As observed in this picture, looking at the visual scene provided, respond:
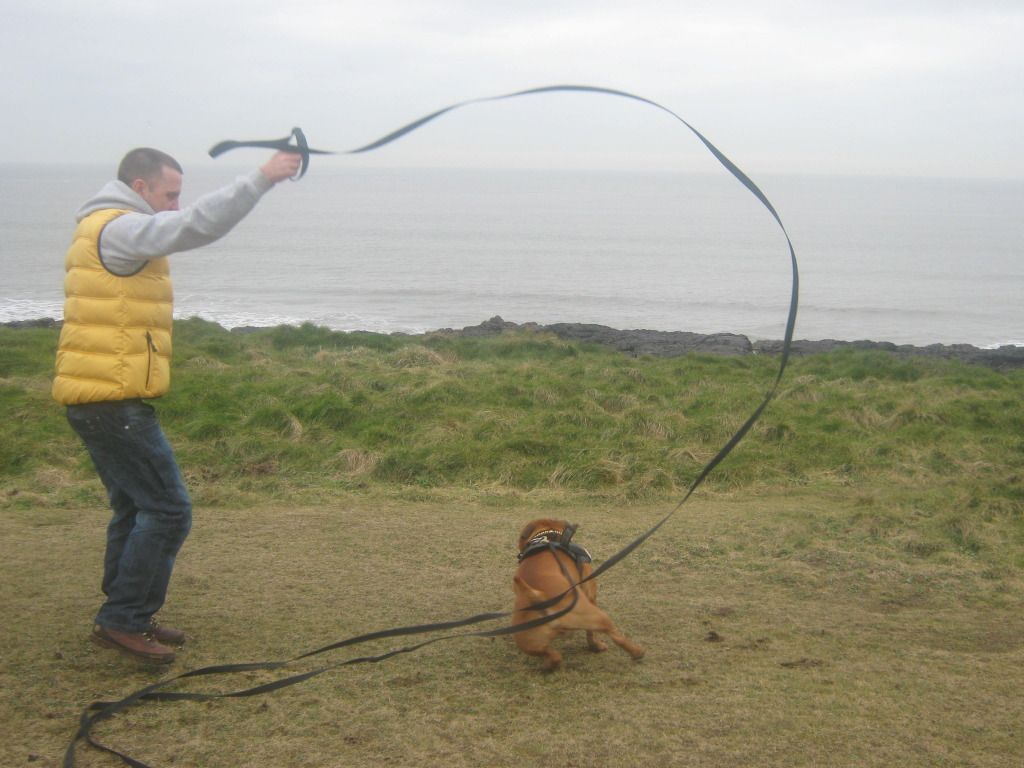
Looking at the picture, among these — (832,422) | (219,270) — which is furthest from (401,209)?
(832,422)

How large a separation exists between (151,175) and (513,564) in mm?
2788

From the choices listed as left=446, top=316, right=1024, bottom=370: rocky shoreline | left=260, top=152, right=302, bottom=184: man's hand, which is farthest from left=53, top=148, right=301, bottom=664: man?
left=446, top=316, right=1024, bottom=370: rocky shoreline

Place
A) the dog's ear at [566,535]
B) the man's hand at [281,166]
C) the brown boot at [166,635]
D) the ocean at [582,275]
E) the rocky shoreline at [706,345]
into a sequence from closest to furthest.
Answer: the man's hand at [281,166] < the brown boot at [166,635] < the dog's ear at [566,535] < the rocky shoreline at [706,345] < the ocean at [582,275]

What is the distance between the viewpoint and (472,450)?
7.91 m

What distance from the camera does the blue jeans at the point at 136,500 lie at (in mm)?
3674

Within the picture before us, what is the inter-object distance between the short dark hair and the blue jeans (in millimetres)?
889

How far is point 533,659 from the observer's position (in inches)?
160

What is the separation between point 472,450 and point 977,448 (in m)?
4.27

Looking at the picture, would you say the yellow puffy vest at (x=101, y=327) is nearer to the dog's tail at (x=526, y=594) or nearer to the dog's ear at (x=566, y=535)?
the dog's tail at (x=526, y=594)

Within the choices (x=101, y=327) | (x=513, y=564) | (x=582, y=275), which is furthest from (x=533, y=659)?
(x=582, y=275)

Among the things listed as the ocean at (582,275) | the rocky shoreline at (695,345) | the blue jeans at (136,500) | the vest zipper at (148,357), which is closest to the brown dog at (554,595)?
the blue jeans at (136,500)

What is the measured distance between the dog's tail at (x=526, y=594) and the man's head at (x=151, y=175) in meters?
2.05

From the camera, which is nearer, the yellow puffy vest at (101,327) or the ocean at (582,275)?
the yellow puffy vest at (101,327)

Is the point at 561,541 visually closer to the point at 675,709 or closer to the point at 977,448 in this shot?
the point at 675,709
